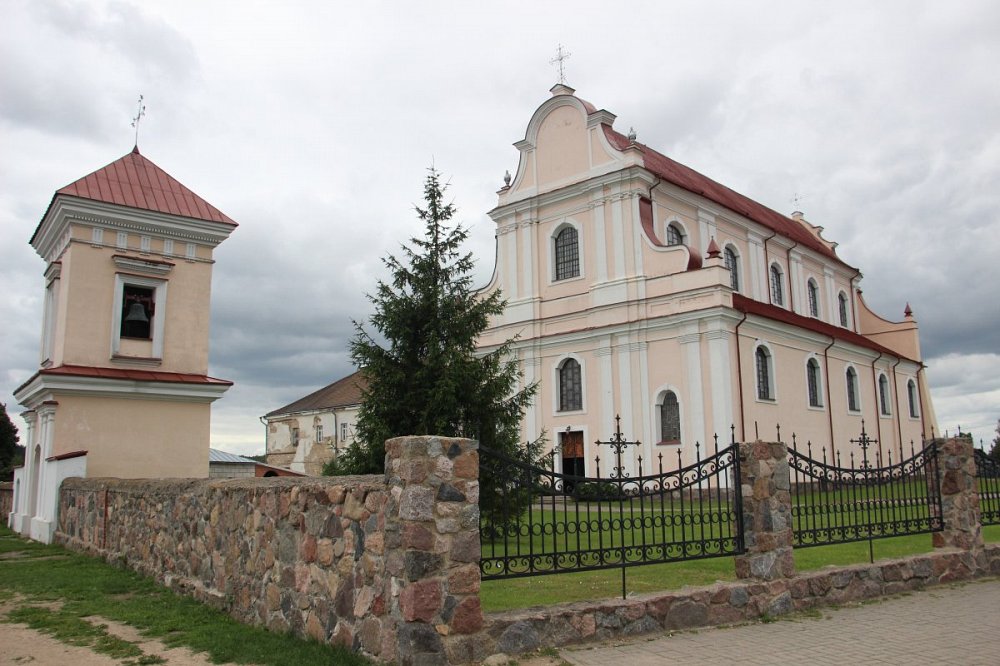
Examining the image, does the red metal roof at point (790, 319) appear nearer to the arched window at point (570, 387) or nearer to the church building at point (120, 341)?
the arched window at point (570, 387)

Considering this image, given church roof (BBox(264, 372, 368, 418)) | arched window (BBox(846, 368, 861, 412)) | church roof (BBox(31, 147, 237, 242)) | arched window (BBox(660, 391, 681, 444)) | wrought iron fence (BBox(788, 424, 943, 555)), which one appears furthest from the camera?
church roof (BBox(264, 372, 368, 418))

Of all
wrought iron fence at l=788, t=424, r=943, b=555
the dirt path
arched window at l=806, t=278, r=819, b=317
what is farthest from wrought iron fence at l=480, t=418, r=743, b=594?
arched window at l=806, t=278, r=819, b=317

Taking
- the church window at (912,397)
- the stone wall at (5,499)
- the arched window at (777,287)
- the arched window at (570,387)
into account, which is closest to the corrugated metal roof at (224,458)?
the stone wall at (5,499)

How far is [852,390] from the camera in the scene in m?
31.6

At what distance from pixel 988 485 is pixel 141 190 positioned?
53.8 ft

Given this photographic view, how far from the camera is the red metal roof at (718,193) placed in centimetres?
2778

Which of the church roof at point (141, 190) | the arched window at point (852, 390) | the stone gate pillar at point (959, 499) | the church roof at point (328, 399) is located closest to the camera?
the stone gate pillar at point (959, 499)

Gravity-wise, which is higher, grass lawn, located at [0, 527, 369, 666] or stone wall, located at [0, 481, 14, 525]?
stone wall, located at [0, 481, 14, 525]

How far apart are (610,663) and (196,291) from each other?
13.7 metres

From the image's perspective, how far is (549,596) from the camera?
8695 millimetres

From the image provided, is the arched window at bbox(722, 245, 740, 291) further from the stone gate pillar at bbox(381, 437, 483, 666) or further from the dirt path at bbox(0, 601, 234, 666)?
the dirt path at bbox(0, 601, 234, 666)

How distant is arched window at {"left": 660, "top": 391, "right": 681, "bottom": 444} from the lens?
24719 mm

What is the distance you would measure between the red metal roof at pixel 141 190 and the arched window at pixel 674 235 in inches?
616

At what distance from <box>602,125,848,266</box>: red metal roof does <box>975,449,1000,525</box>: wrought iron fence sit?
662 inches
